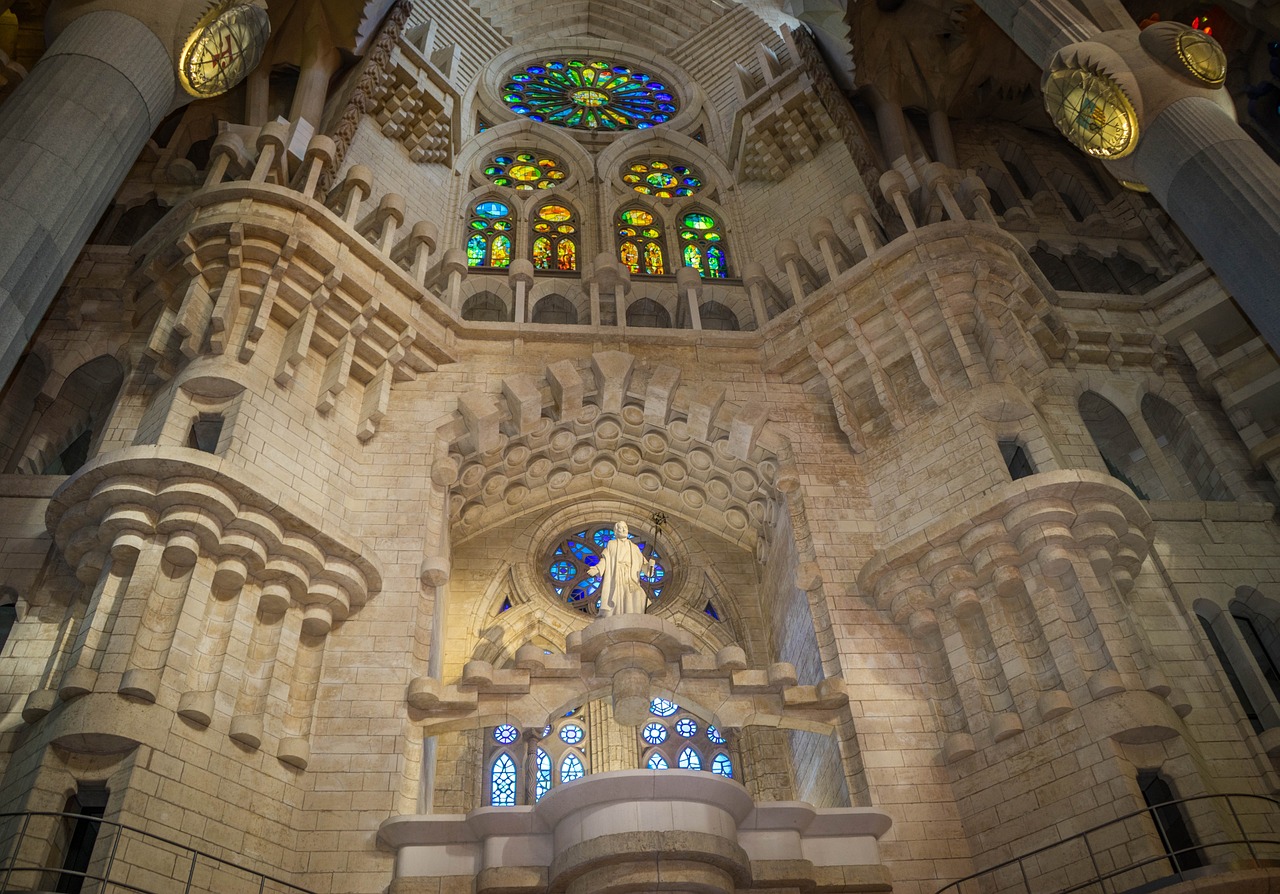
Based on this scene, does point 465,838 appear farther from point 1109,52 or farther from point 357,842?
point 1109,52

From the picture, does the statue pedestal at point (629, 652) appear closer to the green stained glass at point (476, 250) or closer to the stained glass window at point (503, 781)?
the stained glass window at point (503, 781)

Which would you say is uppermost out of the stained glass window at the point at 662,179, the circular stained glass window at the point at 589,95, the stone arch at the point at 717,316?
the circular stained glass window at the point at 589,95

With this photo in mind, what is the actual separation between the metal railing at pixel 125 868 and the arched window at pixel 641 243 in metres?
10.6

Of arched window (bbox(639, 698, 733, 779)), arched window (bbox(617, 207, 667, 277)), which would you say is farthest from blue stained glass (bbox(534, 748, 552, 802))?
arched window (bbox(617, 207, 667, 277))

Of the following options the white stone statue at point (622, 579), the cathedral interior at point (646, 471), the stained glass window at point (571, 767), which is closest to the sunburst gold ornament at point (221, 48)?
the cathedral interior at point (646, 471)

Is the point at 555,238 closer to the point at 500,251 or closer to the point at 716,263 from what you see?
the point at 500,251

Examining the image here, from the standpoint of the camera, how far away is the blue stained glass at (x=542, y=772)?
13.3 m

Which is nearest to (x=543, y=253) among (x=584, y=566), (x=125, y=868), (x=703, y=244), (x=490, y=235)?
(x=490, y=235)

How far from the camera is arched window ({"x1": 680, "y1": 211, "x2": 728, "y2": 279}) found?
1712 cm

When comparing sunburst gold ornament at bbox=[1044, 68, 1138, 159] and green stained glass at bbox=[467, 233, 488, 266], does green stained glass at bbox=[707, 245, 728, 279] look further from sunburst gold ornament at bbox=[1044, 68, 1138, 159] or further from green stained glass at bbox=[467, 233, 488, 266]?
sunburst gold ornament at bbox=[1044, 68, 1138, 159]

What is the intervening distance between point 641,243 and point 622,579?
758 cm

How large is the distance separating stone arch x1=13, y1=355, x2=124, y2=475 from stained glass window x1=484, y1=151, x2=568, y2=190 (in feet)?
24.8

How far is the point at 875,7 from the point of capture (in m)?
16.5

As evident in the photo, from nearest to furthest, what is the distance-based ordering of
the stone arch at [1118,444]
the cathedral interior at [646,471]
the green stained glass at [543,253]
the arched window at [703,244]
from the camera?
the cathedral interior at [646,471], the stone arch at [1118,444], the green stained glass at [543,253], the arched window at [703,244]
